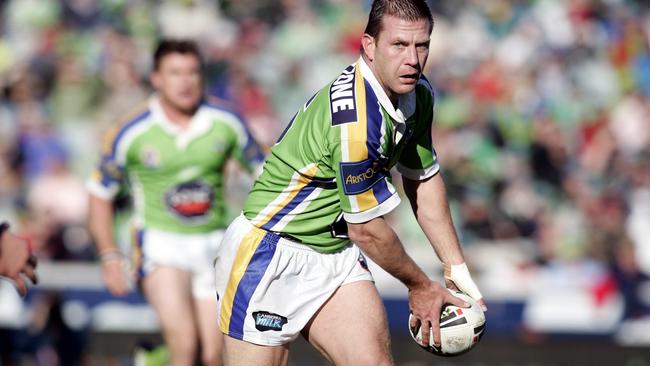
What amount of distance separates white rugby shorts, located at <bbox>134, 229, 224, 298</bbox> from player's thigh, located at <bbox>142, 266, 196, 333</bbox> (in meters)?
0.05

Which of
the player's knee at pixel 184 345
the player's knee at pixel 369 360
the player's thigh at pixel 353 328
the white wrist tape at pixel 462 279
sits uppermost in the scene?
the white wrist tape at pixel 462 279

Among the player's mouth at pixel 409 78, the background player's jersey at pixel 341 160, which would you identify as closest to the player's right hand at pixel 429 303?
the background player's jersey at pixel 341 160

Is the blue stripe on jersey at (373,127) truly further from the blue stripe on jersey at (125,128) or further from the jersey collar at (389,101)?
the blue stripe on jersey at (125,128)

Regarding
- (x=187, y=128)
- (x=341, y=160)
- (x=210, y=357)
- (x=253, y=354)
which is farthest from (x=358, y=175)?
(x=187, y=128)

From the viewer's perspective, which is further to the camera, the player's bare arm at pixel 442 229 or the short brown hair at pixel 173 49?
the short brown hair at pixel 173 49

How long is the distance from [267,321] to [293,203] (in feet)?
1.87

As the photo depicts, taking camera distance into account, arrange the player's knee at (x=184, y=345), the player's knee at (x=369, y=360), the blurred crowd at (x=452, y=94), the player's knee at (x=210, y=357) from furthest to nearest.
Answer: the blurred crowd at (x=452, y=94) < the player's knee at (x=210, y=357) < the player's knee at (x=184, y=345) < the player's knee at (x=369, y=360)

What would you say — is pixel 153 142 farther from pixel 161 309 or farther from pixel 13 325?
pixel 13 325

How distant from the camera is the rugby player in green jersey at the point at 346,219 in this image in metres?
4.86

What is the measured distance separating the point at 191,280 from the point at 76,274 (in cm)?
407

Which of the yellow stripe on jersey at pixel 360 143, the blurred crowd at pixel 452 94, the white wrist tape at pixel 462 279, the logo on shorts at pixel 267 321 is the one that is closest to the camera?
the yellow stripe on jersey at pixel 360 143

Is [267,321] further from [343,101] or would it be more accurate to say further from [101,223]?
[101,223]

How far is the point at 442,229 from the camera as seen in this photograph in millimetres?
5457

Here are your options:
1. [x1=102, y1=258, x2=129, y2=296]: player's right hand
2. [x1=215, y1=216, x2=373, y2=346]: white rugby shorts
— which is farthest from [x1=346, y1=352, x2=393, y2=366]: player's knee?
[x1=102, y1=258, x2=129, y2=296]: player's right hand
